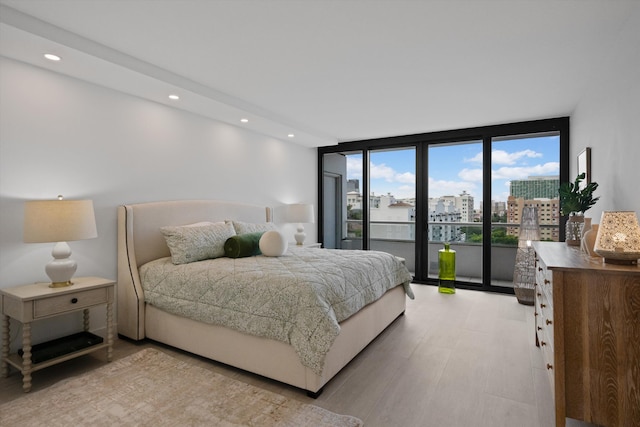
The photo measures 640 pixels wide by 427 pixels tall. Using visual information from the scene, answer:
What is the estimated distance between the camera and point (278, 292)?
242 cm

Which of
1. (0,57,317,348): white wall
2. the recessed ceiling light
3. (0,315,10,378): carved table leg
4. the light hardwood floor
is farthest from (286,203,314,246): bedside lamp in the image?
(0,315,10,378): carved table leg

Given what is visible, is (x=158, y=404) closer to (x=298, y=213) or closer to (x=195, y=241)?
(x=195, y=241)

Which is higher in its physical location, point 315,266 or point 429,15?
point 429,15

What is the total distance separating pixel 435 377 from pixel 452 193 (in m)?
3.53

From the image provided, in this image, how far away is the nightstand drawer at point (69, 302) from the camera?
2.40 m

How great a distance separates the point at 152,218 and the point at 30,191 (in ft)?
3.30

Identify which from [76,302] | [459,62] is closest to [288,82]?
[459,62]

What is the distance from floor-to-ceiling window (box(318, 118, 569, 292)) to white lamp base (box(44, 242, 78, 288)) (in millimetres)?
4310

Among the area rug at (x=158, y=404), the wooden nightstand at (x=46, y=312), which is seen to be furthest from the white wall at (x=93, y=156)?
the area rug at (x=158, y=404)

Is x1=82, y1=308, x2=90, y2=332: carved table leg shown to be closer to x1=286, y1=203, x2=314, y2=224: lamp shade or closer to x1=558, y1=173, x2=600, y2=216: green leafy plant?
x1=286, y1=203, x2=314, y2=224: lamp shade

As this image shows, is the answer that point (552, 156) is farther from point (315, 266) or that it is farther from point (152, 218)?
point (152, 218)

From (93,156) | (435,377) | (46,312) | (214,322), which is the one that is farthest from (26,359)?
(435,377)

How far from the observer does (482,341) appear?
322 cm

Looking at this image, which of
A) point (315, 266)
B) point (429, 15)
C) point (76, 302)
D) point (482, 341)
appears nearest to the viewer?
point (429, 15)
